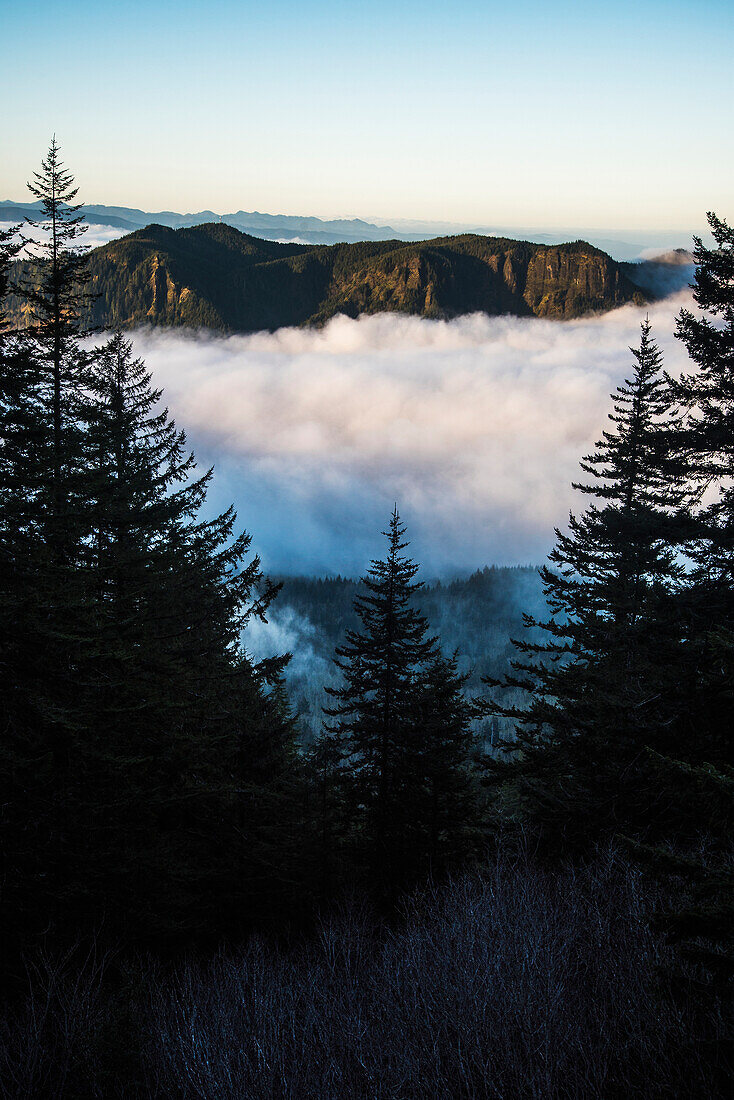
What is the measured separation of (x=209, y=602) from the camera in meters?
19.3

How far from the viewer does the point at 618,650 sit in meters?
15.9

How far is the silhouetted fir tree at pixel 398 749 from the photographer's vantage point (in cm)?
1875

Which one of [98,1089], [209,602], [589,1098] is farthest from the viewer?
[209,602]

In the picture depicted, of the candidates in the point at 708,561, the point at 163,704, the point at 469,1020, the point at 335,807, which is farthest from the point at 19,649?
the point at 708,561

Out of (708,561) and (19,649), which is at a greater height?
(708,561)

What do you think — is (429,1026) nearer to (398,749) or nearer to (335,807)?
(398,749)

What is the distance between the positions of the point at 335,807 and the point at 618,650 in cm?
1040

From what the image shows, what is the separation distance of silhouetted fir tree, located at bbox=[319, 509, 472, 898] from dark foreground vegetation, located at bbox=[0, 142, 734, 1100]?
4.3 inches

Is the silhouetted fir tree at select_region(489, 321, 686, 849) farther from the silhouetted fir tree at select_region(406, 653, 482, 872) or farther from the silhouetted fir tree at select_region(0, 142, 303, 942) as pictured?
the silhouetted fir tree at select_region(0, 142, 303, 942)

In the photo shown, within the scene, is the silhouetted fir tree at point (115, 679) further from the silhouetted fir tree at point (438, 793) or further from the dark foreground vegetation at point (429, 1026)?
the silhouetted fir tree at point (438, 793)

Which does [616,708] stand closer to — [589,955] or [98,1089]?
[589,955]

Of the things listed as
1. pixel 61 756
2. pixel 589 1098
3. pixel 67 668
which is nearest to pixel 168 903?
pixel 61 756

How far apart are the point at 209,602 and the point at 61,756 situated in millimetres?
7413

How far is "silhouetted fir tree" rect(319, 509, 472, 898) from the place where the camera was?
61.5ft
